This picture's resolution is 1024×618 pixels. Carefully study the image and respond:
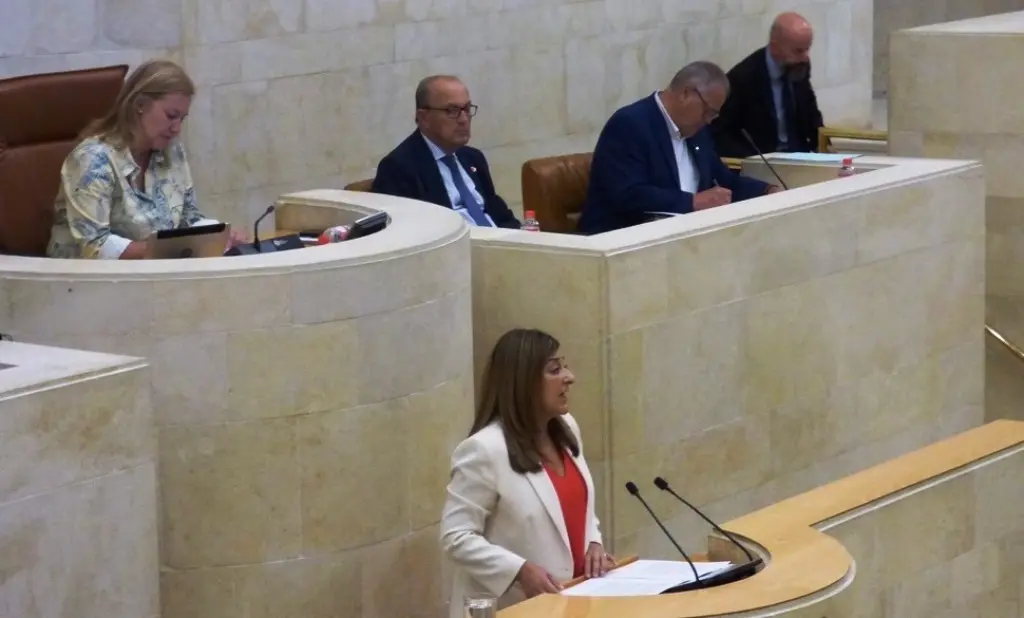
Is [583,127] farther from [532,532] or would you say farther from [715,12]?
[532,532]

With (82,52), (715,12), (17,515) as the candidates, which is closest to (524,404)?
(17,515)

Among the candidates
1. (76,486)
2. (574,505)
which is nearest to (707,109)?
(574,505)

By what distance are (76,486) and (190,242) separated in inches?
49.6

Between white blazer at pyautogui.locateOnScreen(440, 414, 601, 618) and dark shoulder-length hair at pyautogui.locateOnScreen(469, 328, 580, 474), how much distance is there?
0.10 ft

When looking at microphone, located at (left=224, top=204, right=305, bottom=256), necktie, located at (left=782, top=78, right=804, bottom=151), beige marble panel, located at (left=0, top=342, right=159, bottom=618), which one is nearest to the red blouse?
beige marble panel, located at (left=0, top=342, right=159, bottom=618)

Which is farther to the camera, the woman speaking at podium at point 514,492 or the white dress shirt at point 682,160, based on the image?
the white dress shirt at point 682,160

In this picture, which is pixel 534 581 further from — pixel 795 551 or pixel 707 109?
pixel 707 109

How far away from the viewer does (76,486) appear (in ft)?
15.9

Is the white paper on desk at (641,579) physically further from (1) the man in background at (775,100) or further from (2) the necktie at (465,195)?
(1) the man in background at (775,100)

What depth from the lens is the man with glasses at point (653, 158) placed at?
24.5 feet

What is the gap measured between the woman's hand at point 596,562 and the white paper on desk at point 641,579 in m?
0.02

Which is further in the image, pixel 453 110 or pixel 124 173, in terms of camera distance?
pixel 453 110

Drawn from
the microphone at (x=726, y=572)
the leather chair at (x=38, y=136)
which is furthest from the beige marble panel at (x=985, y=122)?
the leather chair at (x=38, y=136)

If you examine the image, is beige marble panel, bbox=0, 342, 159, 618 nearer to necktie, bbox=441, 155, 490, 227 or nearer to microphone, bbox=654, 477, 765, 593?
microphone, bbox=654, 477, 765, 593
